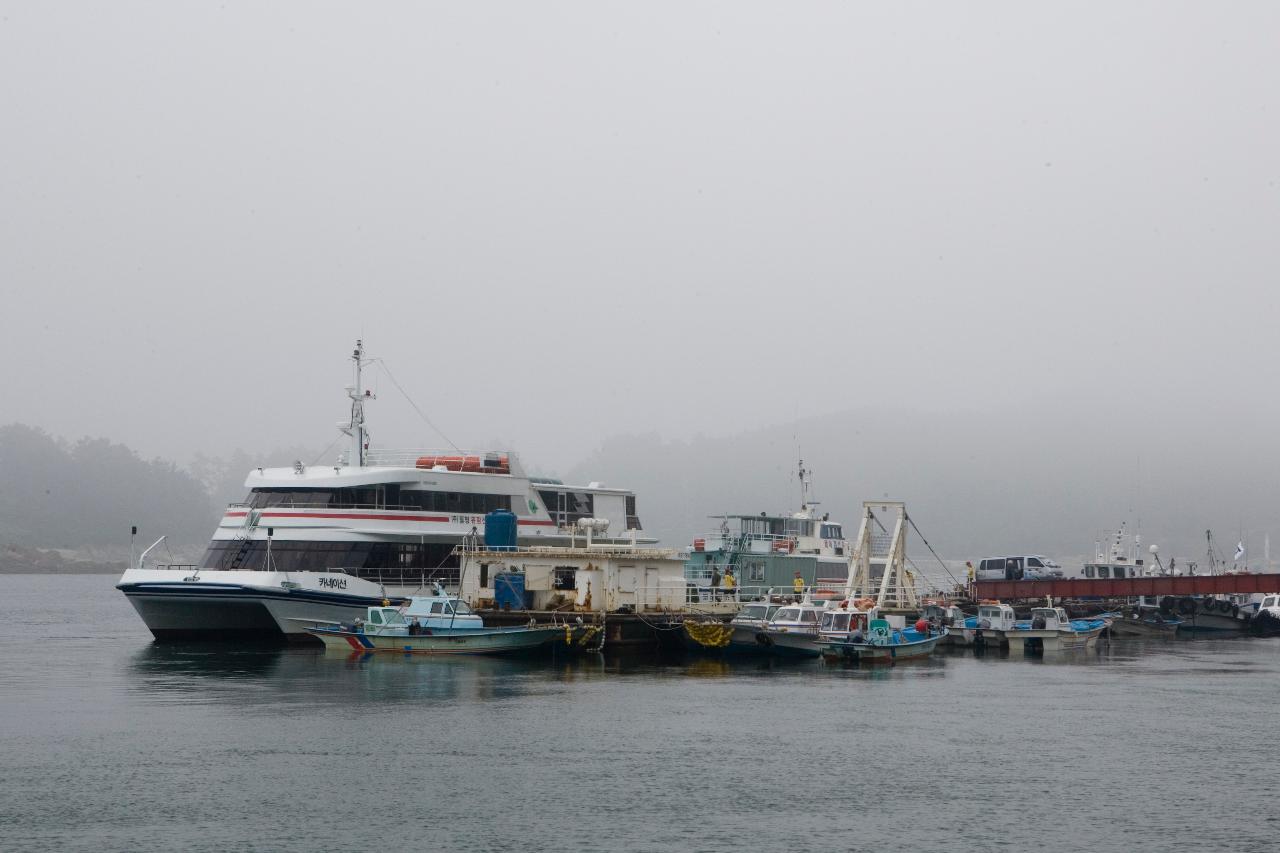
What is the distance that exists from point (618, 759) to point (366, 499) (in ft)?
102

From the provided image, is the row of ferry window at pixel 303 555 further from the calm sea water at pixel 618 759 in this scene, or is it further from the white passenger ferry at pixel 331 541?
the calm sea water at pixel 618 759

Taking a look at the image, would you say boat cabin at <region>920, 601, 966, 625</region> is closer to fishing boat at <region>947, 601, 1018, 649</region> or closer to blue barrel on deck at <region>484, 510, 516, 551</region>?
fishing boat at <region>947, 601, 1018, 649</region>

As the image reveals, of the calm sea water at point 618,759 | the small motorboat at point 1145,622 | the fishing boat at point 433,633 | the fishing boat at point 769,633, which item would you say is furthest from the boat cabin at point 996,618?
the fishing boat at point 433,633

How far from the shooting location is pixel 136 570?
57.5 m

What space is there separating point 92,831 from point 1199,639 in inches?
2950

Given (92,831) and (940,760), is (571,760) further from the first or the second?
(92,831)

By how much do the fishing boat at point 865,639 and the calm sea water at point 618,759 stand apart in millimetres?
4219

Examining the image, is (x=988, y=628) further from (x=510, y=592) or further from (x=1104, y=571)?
(x=1104, y=571)

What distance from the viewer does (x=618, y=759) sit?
3356 cm

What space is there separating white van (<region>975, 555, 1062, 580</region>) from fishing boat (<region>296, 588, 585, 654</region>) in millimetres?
48454

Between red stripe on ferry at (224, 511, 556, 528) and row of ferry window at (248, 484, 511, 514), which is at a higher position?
row of ferry window at (248, 484, 511, 514)

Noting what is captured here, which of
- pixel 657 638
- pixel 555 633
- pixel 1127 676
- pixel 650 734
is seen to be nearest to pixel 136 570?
pixel 555 633

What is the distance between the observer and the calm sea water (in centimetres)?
2672

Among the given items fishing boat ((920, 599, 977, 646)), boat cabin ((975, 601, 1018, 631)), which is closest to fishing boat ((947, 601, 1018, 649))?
boat cabin ((975, 601, 1018, 631))
